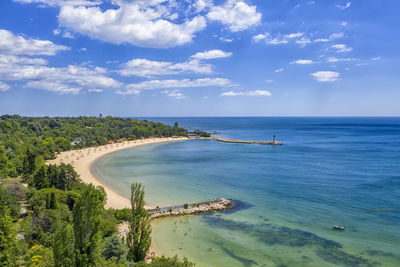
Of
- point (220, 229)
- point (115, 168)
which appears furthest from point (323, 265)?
point (115, 168)

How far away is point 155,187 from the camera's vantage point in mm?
50562

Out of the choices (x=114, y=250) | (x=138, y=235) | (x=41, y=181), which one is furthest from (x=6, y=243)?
(x=41, y=181)

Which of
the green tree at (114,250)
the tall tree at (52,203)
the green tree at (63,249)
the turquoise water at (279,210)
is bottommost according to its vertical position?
the turquoise water at (279,210)

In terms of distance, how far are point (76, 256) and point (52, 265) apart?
2.86 metres

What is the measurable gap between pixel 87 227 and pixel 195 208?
23.9 meters

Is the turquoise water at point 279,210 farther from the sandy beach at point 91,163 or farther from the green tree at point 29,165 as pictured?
the green tree at point 29,165

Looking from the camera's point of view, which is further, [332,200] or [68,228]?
[332,200]

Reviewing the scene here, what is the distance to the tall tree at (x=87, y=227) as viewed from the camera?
16062 mm

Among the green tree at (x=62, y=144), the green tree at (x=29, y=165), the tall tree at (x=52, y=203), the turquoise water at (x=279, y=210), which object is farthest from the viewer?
the green tree at (x=62, y=144)

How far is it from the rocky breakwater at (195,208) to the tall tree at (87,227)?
760 inches

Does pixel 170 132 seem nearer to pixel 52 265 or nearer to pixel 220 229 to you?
pixel 220 229

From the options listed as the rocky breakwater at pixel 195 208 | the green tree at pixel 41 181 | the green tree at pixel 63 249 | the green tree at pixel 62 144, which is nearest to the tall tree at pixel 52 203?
the green tree at pixel 41 181

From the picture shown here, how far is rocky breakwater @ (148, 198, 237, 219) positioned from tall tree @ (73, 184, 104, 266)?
19.3 m

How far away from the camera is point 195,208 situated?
3853cm
